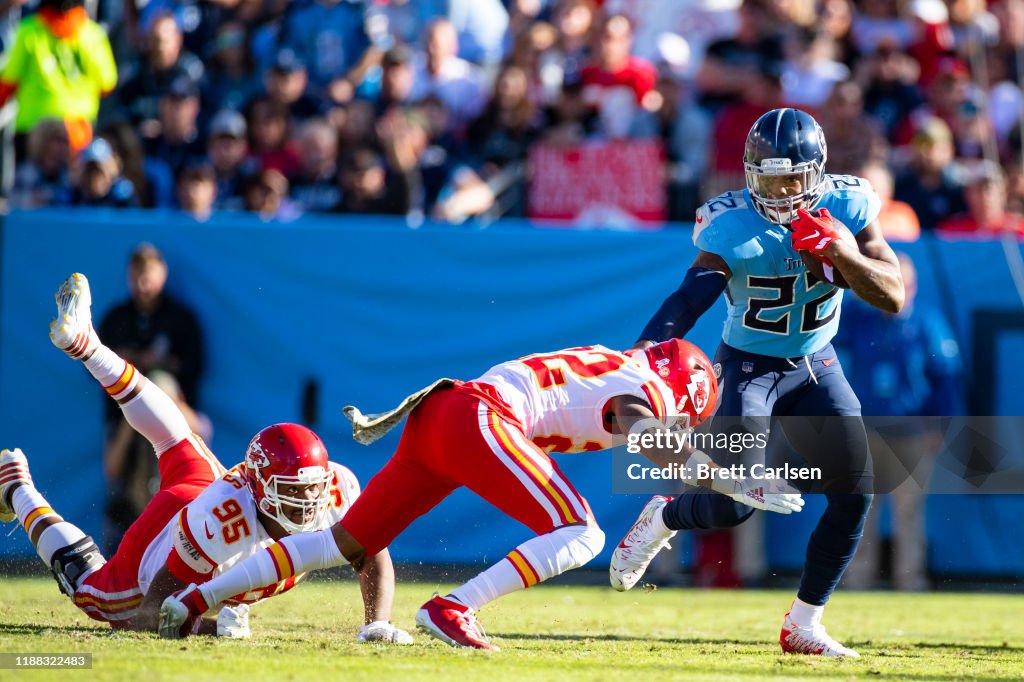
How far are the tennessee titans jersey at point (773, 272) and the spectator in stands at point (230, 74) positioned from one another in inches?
218

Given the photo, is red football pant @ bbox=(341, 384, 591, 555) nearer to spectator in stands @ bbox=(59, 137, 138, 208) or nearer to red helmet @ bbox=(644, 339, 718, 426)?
red helmet @ bbox=(644, 339, 718, 426)

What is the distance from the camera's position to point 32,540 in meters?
5.83

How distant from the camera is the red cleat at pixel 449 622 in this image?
485 cm

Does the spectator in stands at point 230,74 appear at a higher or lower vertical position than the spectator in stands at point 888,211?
higher

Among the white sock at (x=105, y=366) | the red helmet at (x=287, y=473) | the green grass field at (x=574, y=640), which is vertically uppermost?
the white sock at (x=105, y=366)

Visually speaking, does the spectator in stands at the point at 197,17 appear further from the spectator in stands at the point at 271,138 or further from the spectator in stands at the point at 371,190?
the spectator in stands at the point at 371,190

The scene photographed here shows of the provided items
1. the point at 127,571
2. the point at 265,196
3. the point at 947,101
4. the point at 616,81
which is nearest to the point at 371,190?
the point at 265,196

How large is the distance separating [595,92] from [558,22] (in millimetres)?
1150

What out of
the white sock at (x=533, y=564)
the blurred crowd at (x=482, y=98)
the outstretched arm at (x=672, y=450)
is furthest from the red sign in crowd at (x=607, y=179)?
the white sock at (x=533, y=564)

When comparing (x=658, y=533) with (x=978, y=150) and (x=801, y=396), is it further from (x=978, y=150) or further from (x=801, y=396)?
(x=978, y=150)

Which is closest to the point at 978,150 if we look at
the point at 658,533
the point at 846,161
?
the point at 846,161

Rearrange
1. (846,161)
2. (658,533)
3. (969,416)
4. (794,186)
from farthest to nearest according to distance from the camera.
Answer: (846,161) → (969,416) → (658,533) → (794,186)

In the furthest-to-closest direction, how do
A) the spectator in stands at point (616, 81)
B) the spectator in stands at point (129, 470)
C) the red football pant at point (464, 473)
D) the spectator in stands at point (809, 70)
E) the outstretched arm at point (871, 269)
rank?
1. the spectator in stands at point (809, 70)
2. the spectator in stands at point (616, 81)
3. the spectator in stands at point (129, 470)
4. the outstretched arm at point (871, 269)
5. the red football pant at point (464, 473)

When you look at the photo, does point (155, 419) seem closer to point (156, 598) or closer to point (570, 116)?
point (156, 598)
